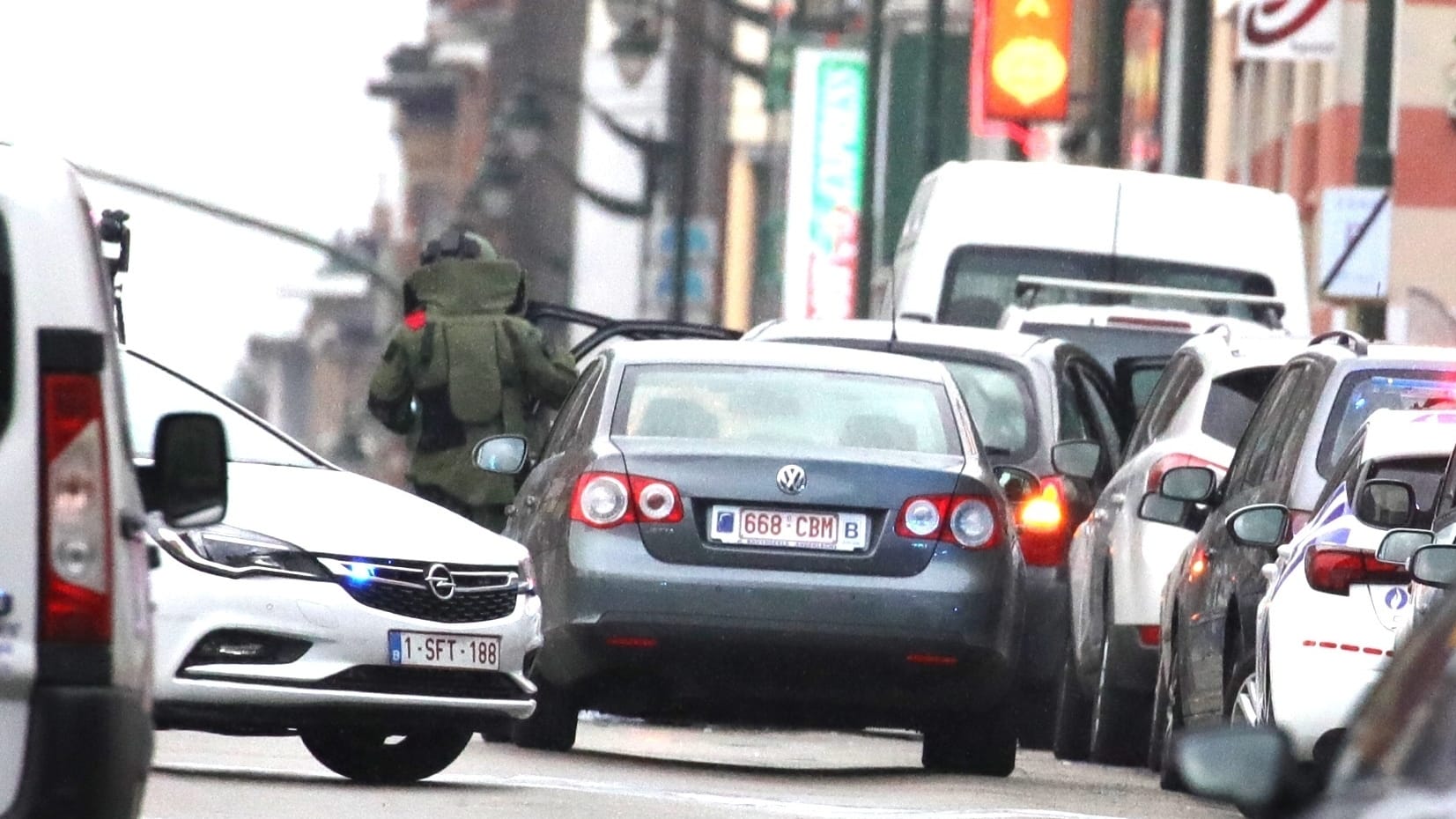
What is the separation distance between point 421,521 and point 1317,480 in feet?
8.42

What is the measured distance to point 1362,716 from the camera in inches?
217

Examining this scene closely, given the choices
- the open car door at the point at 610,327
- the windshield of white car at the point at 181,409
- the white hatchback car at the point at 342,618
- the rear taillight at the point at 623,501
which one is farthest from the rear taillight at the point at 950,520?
the open car door at the point at 610,327

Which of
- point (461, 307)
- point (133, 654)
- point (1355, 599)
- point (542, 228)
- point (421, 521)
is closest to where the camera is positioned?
point (133, 654)

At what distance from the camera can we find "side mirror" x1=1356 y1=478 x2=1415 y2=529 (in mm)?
11000

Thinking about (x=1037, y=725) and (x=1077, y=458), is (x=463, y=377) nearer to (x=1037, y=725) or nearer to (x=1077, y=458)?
(x=1077, y=458)

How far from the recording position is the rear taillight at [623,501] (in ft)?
42.9

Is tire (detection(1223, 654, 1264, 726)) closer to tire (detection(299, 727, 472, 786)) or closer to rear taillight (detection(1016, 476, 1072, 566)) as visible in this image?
tire (detection(299, 727, 472, 786))

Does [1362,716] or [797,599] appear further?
[797,599]

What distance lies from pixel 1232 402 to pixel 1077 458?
0.57m

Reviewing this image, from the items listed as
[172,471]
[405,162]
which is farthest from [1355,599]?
[405,162]

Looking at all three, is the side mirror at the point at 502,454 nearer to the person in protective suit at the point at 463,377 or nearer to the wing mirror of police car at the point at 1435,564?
the person in protective suit at the point at 463,377

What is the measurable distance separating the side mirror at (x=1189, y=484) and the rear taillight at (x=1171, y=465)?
3.51 ft

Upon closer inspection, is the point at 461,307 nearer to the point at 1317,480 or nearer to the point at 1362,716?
the point at 1317,480

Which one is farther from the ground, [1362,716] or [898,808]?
[1362,716]
